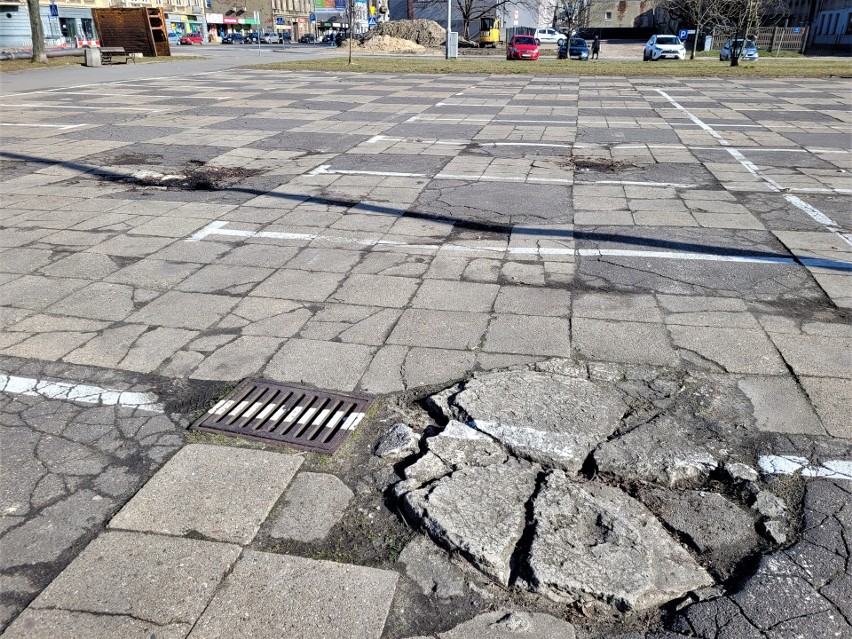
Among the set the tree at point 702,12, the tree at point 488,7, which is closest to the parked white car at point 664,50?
the tree at point 702,12

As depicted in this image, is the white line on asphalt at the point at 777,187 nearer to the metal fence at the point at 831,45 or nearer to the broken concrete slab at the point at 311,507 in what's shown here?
the broken concrete slab at the point at 311,507

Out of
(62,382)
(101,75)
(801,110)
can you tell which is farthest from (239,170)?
(101,75)

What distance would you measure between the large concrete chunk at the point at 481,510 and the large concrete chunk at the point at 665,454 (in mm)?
425

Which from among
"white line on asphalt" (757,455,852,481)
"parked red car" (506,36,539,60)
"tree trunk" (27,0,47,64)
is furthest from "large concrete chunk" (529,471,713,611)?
"parked red car" (506,36,539,60)

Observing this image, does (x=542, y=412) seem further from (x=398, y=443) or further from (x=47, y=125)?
(x=47, y=125)

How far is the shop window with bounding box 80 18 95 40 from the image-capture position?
183 ft

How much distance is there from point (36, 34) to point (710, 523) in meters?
37.2

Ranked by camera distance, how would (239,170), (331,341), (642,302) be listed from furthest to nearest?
(239,170), (642,302), (331,341)

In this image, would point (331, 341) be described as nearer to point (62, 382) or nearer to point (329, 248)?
point (62, 382)

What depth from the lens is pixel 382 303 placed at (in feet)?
17.7

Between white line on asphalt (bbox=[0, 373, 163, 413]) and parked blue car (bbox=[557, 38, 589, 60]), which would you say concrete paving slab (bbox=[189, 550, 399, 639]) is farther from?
parked blue car (bbox=[557, 38, 589, 60])

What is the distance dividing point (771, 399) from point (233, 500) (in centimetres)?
314

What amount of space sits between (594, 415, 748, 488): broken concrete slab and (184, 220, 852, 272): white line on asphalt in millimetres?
3051

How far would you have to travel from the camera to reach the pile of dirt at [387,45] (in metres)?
55.5
